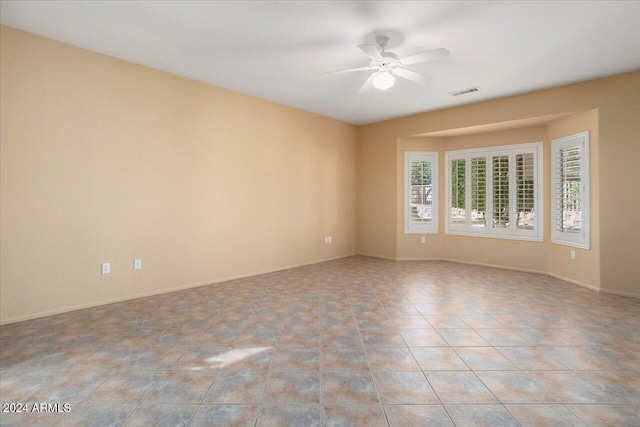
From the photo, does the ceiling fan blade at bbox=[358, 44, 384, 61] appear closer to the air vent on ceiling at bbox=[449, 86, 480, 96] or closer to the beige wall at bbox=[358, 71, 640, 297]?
the air vent on ceiling at bbox=[449, 86, 480, 96]

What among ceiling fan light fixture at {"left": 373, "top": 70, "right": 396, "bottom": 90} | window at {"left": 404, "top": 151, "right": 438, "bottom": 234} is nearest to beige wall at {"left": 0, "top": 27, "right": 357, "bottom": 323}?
window at {"left": 404, "top": 151, "right": 438, "bottom": 234}

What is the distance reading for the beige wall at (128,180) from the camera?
123 inches

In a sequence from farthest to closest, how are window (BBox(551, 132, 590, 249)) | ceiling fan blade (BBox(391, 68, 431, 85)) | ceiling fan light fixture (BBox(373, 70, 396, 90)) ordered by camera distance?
window (BBox(551, 132, 590, 249)) → ceiling fan blade (BBox(391, 68, 431, 85)) → ceiling fan light fixture (BBox(373, 70, 396, 90))

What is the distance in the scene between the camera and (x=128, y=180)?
3805 millimetres

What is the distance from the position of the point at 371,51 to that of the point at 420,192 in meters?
3.94

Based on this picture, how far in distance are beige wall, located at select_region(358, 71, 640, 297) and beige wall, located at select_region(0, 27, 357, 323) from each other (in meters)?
1.95

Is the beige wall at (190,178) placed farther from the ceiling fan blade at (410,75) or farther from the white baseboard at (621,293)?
the ceiling fan blade at (410,75)

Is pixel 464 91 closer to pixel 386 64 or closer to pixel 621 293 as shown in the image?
pixel 386 64

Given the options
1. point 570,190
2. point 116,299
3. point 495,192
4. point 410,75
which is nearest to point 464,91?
point 410,75

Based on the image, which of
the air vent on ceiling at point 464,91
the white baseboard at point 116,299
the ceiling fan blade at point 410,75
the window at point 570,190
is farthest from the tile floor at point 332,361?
the air vent on ceiling at point 464,91

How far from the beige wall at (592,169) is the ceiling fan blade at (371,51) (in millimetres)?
3047

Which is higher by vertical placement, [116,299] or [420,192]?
[420,192]

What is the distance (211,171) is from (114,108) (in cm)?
136

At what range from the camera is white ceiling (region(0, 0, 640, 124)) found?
274cm
